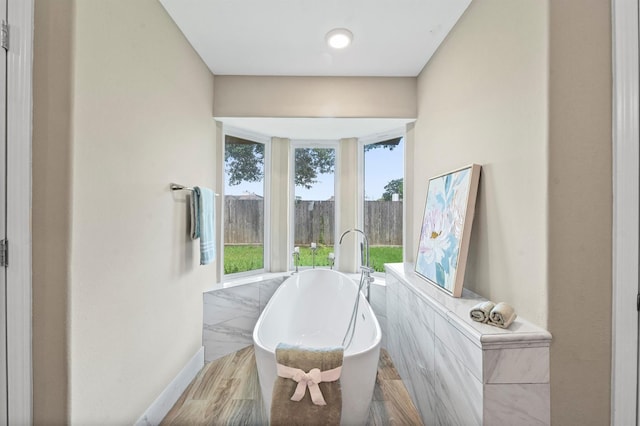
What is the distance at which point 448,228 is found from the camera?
1645 millimetres

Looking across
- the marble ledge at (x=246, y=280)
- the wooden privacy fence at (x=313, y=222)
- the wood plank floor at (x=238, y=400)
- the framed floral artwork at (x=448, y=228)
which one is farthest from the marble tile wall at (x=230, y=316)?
the framed floral artwork at (x=448, y=228)

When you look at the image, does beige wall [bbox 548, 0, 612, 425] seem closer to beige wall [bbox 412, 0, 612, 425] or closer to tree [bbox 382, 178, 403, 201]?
beige wall [bbox 412, 0, 612, 425]

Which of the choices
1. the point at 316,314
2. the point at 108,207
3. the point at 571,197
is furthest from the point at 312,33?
the point at 316,314

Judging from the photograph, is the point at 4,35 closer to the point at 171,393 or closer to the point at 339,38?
the point at 339,38

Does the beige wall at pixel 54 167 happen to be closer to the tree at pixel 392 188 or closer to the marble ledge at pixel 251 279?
the marble ledge at pixel 251 279

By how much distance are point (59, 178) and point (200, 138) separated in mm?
1275

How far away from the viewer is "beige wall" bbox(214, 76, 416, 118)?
8.07 feet

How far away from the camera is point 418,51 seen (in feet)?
6.88

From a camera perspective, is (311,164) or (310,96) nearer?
(310,96)

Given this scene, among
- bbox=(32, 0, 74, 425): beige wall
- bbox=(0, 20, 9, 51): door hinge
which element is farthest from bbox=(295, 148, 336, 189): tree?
bbox=(0, 20, 9, 51): door hinge

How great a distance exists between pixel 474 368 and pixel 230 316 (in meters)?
1.99

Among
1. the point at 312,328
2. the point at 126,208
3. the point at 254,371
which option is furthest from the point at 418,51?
the point at 254,371

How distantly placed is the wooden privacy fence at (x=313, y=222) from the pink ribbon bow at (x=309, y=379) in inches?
68.5

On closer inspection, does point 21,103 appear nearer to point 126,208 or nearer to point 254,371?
point 126,208
